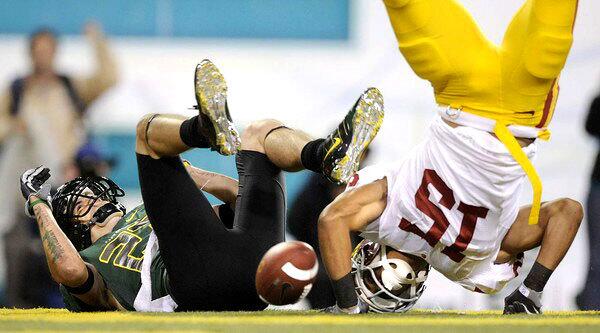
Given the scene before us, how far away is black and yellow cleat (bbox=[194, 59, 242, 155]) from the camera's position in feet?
12.9

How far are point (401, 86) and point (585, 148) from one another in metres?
1.23

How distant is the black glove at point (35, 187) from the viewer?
460 centimetres

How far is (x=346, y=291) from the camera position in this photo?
401 centimetres

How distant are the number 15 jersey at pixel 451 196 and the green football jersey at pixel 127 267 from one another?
840 millimetres

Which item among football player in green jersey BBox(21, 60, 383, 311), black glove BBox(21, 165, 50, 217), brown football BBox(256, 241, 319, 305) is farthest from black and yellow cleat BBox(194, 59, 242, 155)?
black glove BBox(21, 165, 50, 217)

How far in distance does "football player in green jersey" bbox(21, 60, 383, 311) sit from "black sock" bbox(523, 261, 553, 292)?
77cm

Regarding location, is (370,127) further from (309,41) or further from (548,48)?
(309,41)

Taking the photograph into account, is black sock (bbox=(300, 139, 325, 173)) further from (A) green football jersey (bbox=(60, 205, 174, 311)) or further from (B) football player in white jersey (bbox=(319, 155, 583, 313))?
(A) green football jersey (bbox=(60, 205, 174, 311))

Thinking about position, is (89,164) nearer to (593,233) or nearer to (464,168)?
(593,233)

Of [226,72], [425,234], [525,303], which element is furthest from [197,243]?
[226,72]

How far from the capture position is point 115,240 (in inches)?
185

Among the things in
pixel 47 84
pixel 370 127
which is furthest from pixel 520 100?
pixel 47 84

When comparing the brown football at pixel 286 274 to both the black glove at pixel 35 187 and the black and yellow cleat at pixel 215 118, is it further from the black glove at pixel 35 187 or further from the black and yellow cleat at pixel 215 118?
the black glove at pixel 35 187

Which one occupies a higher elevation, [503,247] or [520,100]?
[520,100]
